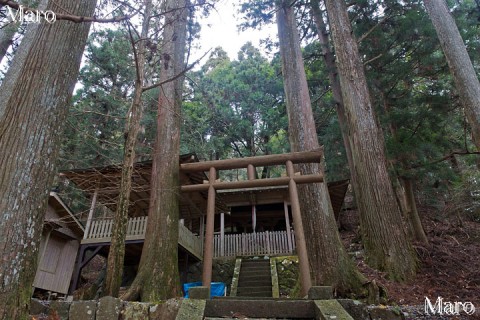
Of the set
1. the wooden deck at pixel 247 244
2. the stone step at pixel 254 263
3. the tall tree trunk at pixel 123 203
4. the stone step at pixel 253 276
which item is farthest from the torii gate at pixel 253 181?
the stone step at pixel 254 263

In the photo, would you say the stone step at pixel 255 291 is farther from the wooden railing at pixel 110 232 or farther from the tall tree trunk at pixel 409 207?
the tall tree trunk at pixel 409 207

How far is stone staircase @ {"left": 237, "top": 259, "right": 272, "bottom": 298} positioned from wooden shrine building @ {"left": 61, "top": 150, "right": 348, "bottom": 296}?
0.85 m

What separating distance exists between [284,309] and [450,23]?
695 cm

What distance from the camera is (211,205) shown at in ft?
18.2

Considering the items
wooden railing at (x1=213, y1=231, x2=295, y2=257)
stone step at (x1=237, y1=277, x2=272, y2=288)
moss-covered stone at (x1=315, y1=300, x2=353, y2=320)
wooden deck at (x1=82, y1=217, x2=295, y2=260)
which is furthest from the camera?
wooden railing at (x1=213, y1=231, x2=295, y2=257)

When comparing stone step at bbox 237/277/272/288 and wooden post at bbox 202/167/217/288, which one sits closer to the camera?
wooden post at bbox 202/167/217/288

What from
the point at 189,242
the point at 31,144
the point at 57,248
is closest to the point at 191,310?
the point at 31,144

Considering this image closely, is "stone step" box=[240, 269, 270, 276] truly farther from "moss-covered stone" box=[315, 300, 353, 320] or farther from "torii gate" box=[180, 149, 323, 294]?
"moss-covered stone" box=[315, 300, 353, 320]

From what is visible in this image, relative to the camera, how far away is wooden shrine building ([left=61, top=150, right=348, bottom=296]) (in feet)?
18.6

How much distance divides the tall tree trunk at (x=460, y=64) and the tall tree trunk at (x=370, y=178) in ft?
5.50

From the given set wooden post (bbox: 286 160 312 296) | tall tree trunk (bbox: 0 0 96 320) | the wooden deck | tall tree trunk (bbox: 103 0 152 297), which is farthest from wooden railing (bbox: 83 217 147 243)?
tall tree trunk (bbox: 0 0 96 320)

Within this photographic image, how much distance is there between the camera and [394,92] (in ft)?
36.7

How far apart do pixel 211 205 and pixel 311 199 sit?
6.39 feet

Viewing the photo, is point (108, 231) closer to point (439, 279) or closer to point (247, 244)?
point (247, 244)
